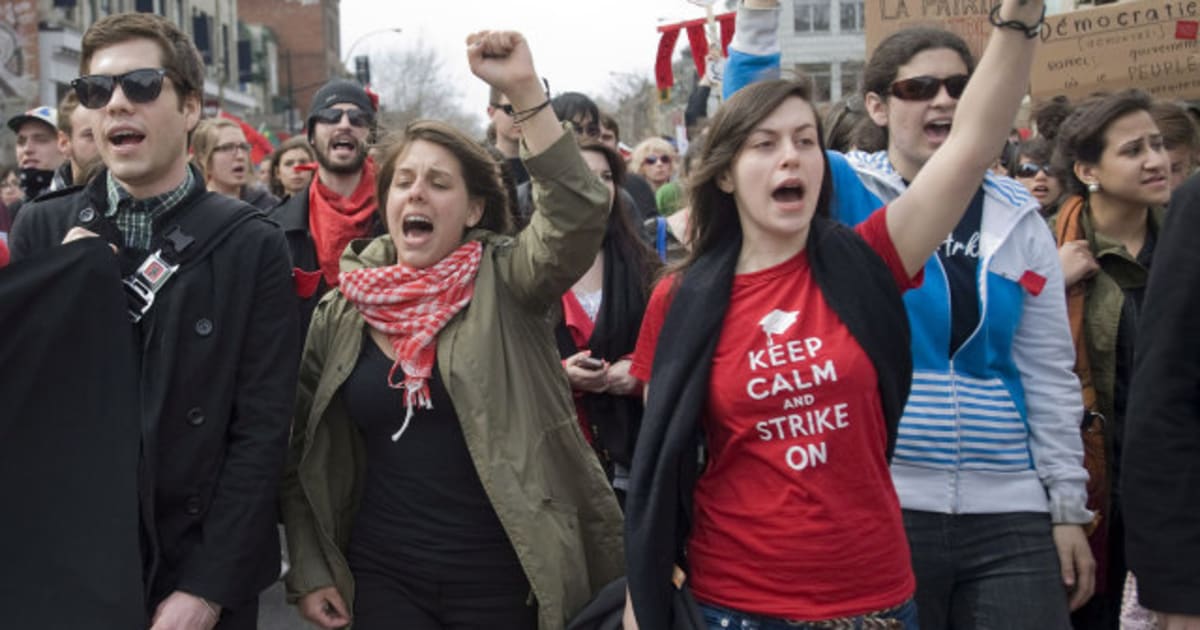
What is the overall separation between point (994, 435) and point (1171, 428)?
545 mm

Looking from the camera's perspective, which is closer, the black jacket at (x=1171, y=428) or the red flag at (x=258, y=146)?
the black jacket at (x=1171, y=428)

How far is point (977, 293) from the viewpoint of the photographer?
3.19m

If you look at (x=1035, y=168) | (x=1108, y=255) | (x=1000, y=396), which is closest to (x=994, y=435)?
(x=1000, y=396)

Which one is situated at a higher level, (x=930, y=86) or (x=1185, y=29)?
(x=1185, y=29)

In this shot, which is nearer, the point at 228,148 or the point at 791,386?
the point at 791,386

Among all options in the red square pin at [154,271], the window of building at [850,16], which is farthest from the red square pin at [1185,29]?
the window of building at [850,16]

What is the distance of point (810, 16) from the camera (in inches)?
2191

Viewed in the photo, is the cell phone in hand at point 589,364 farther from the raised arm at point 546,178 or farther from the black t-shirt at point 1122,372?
the black t-shirt at point 1122,372

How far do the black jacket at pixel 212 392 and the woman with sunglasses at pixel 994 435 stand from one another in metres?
1.42

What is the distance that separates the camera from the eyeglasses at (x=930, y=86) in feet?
11.0

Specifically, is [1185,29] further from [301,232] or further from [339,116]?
[301,232]

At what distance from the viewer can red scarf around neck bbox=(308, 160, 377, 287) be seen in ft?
18.5

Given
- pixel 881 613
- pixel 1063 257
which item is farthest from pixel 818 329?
pixel 1063 257

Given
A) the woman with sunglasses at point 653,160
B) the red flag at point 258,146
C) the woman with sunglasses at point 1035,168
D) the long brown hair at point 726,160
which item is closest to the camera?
the long brown hair at point 726,160
